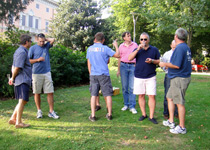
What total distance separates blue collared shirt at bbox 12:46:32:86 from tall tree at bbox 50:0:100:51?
22.4 m

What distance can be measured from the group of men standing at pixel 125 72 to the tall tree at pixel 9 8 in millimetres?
5095

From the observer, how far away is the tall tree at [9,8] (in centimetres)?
812

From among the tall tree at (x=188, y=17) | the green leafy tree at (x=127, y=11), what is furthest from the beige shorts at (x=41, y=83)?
the green leafy tree at (x=127, y=11)

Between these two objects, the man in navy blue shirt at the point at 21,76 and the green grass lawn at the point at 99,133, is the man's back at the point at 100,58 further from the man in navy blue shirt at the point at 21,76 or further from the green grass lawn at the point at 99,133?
the man in navy blue shirt at the point at 21,76

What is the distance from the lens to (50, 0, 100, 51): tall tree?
26375 millimetres

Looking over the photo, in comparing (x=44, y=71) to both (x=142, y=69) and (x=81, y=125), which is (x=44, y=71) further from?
(x=142, y=69)

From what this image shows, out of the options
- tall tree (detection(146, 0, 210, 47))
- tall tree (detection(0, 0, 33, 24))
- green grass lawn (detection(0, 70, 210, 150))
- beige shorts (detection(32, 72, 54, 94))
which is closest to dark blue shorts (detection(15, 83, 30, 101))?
beige shorts (detection(32, 72, 54, 94))

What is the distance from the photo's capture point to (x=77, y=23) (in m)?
27.2

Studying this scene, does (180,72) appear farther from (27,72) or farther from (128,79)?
(27,72)

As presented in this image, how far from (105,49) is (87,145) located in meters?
2.20

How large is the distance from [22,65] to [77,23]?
2470 centimetres

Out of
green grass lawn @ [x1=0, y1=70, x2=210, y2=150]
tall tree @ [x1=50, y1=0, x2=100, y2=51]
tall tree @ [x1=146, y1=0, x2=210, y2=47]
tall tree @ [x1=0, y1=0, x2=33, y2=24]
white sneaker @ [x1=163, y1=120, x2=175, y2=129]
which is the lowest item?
green grass lawn @ [x1=0, y1=70, x2=210, y2=150]

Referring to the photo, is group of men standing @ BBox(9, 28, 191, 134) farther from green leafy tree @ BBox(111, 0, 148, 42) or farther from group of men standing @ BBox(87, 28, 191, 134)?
green leafy tree @ BBox(111, 0, 148, 42)

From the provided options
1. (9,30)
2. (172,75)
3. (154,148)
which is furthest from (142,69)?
(9,30)
